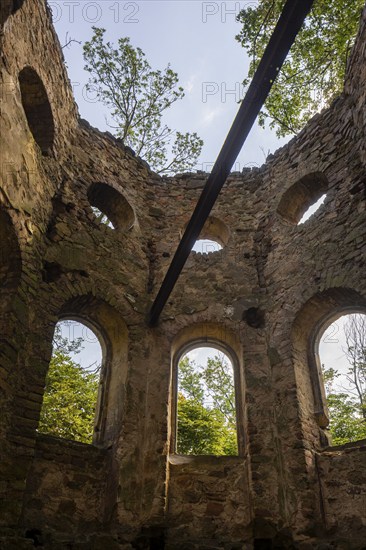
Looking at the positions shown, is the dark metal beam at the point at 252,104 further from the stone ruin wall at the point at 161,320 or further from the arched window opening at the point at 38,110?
the arched window opening at the point at 38,110

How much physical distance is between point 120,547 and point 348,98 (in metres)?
7.10

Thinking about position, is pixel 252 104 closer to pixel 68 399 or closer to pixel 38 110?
pixel 38 110

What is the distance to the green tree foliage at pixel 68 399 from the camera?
8289mm

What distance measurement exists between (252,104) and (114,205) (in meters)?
4.57

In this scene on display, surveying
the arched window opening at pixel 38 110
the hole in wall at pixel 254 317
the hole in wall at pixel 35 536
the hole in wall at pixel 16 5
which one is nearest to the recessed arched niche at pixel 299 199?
the hole in wall at pixel 254 317

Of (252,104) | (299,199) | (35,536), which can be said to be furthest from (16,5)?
(35,536)

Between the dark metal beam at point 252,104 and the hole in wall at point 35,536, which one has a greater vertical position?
the dark metal beam at point 252,104

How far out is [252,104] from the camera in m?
4.29

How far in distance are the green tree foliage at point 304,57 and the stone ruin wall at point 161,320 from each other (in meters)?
2.85

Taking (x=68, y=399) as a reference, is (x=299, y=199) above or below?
above

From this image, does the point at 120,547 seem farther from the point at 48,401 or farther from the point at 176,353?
the point at 48,401

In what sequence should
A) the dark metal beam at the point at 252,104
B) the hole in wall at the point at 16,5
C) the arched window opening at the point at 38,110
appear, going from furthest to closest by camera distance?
the arched window opening at the point at 38,110 → the hole in wall at the point at 16,5 → the dark metal beam at the point at 252,104

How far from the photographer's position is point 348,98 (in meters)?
7.20

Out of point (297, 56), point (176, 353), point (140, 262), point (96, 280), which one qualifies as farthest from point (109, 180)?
point (297, 56)
